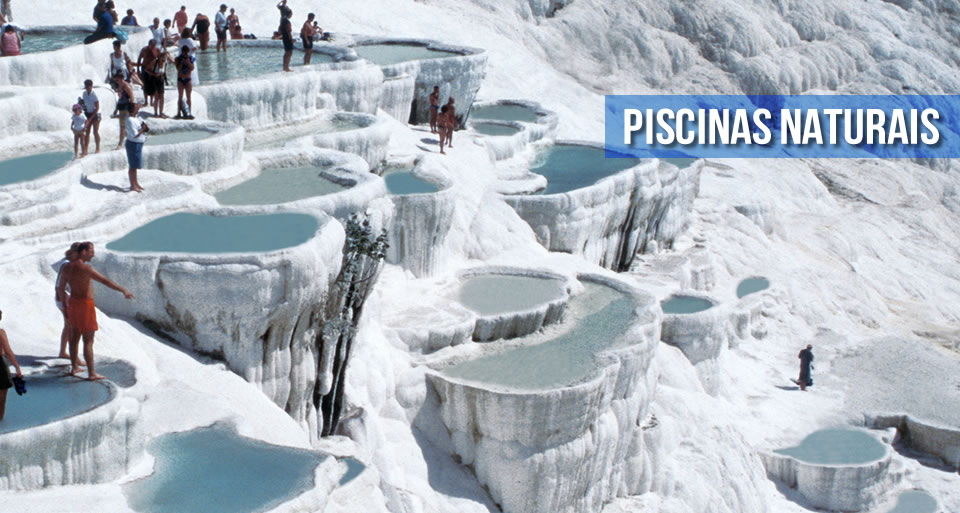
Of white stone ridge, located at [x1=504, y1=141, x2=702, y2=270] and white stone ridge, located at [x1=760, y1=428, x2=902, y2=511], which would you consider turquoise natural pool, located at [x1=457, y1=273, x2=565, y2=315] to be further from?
white stone ridge, located at [x1=760, y1=428, x2=902, y2=511]

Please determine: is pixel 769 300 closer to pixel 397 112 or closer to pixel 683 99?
pixel 397 112

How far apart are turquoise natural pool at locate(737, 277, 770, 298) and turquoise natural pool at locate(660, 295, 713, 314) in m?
4.05

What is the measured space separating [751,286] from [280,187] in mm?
13256

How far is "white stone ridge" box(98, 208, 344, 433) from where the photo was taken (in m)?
11.0

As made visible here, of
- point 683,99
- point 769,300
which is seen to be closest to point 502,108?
point 769,300

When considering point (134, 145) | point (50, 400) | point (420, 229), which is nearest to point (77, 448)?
point (50, 400)

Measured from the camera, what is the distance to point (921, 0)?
4388cm

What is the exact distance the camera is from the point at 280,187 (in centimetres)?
1391

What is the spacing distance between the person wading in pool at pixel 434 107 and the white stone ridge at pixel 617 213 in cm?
297

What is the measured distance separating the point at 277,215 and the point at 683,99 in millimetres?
24208

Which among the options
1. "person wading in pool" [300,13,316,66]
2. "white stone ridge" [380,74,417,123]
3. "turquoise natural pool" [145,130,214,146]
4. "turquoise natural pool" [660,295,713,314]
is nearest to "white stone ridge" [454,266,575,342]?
"turquoise natural pool" [660,295,713,314]

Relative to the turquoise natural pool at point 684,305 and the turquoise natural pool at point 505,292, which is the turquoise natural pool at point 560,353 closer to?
the turquoise natural pool at point 505,292

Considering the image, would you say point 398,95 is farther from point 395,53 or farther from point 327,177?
point 327,177

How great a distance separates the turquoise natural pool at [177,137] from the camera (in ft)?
47.1
